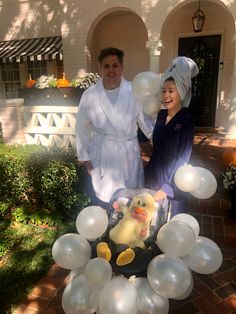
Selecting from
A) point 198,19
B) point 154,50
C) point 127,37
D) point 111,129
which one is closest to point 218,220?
point 111,129

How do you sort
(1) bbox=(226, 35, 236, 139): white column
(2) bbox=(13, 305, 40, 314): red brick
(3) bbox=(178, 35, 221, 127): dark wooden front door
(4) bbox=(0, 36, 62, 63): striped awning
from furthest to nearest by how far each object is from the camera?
(4) bbox=(0, 36, 62, 63): striped awning < (3) bbox=(178, 35, 221, 127): dark wooden front door < (1) bbox=(226, 35, 236, 139): white column < (2) bbox=(13, 305, 40, 314): red brick

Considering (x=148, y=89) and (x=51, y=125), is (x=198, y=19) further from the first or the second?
(x=148, y=89)

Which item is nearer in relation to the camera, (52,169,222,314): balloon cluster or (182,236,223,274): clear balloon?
(52,169,222,314): balloon cluster

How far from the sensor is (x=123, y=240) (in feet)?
6.40

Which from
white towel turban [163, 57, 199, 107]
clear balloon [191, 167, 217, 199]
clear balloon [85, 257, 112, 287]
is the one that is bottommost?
clear balloon [85, 257, 112, 287]

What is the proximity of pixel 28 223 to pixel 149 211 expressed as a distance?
2288mm

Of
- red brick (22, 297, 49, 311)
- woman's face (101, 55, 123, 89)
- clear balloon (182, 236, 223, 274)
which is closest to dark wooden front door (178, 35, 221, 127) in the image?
woman's face (101, 55, 123, 89)

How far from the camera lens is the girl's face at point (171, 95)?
212cm

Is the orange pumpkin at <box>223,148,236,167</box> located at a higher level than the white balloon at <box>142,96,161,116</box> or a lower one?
lower

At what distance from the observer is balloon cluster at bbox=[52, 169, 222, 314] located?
175 centimetres

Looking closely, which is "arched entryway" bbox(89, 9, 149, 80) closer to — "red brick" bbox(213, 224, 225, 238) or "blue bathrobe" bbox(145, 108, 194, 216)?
"red brick" bbox(213, 224, 225, 238)

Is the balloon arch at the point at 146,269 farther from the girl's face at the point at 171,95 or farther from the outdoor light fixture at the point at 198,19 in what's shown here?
the outdoor light fixture at the point at 198,19

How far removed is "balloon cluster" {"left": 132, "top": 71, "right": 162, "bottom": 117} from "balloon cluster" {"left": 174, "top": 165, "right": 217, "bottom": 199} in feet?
2.05

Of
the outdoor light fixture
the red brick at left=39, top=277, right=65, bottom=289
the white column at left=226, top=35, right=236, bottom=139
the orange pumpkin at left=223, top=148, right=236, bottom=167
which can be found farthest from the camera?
the outdoor light fixture
